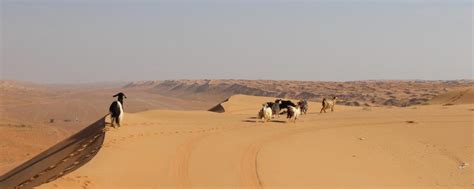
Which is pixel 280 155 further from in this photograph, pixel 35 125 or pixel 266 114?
pixel 35 125

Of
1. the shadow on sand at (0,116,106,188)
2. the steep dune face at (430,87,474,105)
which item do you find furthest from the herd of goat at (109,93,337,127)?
the steep dune face at (430,87,474,105)

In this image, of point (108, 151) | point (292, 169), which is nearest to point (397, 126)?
point (292, 169)

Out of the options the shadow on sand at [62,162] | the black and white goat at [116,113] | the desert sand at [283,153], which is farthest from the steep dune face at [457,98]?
Result: the shadow on sand at [62,162]

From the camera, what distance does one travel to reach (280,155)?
14.2 meters

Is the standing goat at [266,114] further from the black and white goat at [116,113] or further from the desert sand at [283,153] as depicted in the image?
the black and white goat at [116,113]

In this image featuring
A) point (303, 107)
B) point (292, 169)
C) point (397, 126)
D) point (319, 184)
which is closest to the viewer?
point (319, 184)

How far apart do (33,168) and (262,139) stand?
7.51m

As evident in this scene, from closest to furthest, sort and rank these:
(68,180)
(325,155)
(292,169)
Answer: (68,180) < (292,169) < (325,155)

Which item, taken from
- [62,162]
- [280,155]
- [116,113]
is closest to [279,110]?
[116,113]

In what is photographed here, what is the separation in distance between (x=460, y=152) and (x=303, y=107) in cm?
1179

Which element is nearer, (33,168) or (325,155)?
(33,168)

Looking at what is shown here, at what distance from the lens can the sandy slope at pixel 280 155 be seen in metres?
10.9

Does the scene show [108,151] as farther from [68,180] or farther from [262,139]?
[262,139]

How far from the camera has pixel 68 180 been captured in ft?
30.6
